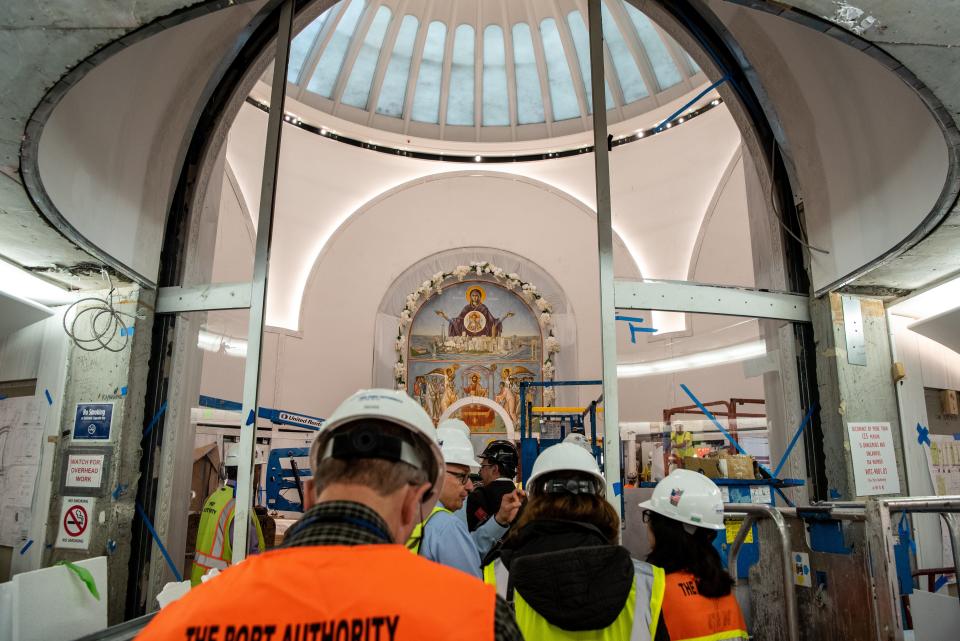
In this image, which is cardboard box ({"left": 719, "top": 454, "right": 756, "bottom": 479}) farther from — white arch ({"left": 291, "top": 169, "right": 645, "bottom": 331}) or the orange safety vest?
white arch ({"left": 291, "top": 169, "right": 645, "bottom": 331})

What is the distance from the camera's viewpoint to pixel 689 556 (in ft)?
7.35

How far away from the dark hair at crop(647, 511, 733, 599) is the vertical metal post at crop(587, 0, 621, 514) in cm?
81

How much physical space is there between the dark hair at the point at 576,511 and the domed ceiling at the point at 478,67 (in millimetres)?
11330

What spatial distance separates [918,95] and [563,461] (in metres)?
2.26

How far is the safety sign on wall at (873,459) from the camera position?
4.21 metres

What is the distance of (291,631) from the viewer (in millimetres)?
867

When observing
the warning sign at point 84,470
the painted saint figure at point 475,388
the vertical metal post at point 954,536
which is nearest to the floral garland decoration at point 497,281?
the painted saint figure at point 475,388

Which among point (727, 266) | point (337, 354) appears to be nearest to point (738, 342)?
point (727, 266)

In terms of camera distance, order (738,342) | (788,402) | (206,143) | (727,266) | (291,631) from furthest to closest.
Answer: (727,266) → (738,342) → (206,143) → (788,402) → (291,631)

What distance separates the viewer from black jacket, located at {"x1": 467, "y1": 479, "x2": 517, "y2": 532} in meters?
4.06

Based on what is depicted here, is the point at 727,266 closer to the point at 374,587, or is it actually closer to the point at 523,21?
the point at 523,21

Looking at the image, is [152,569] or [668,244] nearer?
[152,569]

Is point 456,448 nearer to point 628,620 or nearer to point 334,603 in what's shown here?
point 628,620

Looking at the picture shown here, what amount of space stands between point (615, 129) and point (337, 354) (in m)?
7.11
